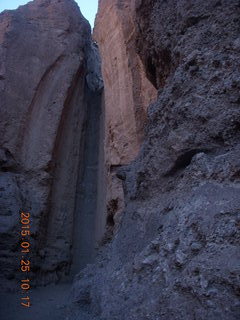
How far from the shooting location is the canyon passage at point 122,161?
A: 1.90 metres

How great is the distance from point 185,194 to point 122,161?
10.9 ft

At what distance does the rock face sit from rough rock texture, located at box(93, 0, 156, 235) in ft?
3.50

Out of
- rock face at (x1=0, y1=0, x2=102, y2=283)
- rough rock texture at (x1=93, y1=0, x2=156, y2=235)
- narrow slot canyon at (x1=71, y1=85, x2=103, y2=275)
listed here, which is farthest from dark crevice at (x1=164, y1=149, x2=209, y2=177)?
narrow slot canyon at (x1=71, y1=85, x2=103, y2=275)

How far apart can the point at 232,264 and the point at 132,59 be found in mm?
5116

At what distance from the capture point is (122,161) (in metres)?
5.51

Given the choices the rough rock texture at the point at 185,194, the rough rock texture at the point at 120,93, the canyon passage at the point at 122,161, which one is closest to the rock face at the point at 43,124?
the canyon passage at the point at 122,161

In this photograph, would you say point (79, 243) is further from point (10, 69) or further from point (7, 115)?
point (10, 69)

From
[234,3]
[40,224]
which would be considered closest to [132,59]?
[40,224]

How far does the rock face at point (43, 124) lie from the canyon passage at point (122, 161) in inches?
0.9

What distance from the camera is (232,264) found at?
1.59 meters
